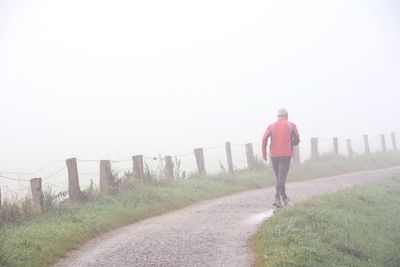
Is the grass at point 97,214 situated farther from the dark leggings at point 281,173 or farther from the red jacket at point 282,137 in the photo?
the red jacket at point 282,137

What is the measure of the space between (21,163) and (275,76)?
294ft

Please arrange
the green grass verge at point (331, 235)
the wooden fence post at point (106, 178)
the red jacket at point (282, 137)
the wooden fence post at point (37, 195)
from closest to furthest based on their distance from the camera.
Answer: the green grass verge at point (331, 235) < the wooden fence post at point (37, 195) < the red jacket at point (282, 137) < the wooden fence post at point (106, 178)

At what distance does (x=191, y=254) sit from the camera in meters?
9.81

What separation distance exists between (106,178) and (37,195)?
8.79 feet

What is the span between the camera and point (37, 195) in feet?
42.6

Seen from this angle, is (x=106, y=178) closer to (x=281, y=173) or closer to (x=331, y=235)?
(x=281, y=173)

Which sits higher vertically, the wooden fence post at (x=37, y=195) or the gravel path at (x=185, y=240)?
the wooden fence post at (x=37, y=195)

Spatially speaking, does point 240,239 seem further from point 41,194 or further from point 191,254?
point 41,194

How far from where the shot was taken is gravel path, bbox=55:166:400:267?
31.4 feet

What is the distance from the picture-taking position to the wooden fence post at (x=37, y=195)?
508 inches

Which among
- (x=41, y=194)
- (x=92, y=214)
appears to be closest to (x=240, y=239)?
(x=92, y=214)

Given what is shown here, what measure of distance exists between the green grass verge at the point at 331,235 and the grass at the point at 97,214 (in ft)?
11.6

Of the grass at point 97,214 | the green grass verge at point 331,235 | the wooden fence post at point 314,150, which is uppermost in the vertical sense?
the wooden fence post at point 314,150

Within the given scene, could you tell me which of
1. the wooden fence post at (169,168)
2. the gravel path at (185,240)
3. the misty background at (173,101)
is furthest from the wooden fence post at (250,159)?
the gravel path at (185,240)
